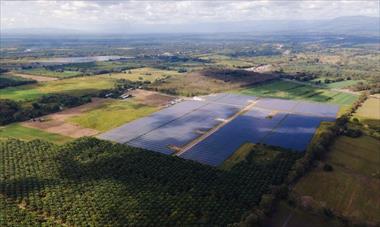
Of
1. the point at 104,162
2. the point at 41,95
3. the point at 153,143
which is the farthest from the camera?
the point at 41,95

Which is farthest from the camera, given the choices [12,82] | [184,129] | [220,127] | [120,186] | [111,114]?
[12,82]

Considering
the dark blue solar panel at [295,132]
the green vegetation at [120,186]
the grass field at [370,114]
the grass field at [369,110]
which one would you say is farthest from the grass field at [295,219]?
the grass field at [369,110]

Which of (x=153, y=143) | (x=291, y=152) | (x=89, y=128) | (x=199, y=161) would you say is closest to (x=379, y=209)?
(x=291, y=152)

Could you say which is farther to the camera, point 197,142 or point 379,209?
point 197,142

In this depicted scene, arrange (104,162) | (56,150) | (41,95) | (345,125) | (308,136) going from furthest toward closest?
1. (41,95)
2. (345,125)
3. (308,136)
4. (56,150)
5. (104,162)

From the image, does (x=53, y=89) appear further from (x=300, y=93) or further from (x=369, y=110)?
(x=369, y=110)

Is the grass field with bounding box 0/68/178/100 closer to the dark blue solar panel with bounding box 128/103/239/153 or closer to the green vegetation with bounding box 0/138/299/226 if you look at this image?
the dark blue solar panel with bounding box 128/103/239/153

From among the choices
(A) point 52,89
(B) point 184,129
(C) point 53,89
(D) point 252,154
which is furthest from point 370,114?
(A) point 52,89

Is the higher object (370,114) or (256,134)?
(256,134)

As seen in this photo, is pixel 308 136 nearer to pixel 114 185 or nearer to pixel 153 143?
pixel 153 143
